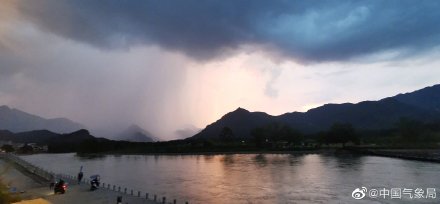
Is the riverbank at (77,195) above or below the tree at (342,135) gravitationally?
below

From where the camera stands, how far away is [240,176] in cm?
7750

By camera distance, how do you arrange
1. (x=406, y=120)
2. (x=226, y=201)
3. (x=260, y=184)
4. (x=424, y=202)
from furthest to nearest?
(x=406, y=120) < (x=260, y=184) < (x=226, y=201) < (x=424, y=202)

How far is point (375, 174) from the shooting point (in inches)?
2945

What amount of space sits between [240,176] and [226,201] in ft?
96.4

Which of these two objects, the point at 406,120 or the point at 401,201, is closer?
the point at 401,201

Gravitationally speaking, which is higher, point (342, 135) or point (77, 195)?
point (342, 135)

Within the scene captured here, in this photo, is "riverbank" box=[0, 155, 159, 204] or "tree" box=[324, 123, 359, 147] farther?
"tree" box=[324, 123, 359, 147]

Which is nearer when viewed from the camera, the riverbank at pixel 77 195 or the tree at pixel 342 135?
the riverbank at pixel 77 195

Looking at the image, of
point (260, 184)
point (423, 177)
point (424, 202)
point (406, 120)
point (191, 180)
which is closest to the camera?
point (424, 202)

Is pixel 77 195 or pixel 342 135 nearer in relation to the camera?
pixel 77 195

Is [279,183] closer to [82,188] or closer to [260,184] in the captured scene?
[260,184]

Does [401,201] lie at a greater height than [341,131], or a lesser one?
lesser

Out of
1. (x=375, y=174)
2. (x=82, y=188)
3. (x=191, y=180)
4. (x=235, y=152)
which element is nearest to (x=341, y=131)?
(x=235, y=152)

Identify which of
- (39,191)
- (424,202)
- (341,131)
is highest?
(341,131)
